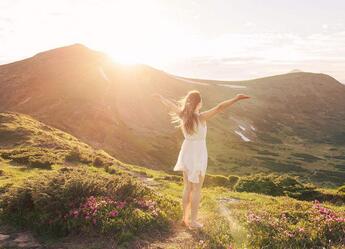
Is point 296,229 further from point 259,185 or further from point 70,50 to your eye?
point 70,50

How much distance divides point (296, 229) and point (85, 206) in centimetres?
590

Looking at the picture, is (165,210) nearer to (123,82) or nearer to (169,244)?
(169,244)

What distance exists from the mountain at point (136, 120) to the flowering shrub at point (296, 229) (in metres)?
45.6

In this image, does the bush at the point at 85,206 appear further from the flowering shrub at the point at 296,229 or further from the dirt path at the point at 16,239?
the flowering shrub at the point at 296,229

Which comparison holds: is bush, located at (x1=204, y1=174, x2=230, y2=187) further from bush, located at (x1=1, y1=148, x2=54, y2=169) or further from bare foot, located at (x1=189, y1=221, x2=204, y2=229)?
bare foot, located at (x1=189, y1=221, x2=204, y2=229)

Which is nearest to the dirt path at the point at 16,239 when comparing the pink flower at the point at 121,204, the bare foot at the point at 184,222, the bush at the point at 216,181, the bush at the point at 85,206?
the bush at the point at 85,206

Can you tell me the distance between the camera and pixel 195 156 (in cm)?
1104

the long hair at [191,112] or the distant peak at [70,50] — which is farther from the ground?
the distant peak at [70,50]

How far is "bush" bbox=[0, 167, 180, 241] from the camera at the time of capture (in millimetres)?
10664

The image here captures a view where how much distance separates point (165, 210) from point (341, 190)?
19217mm

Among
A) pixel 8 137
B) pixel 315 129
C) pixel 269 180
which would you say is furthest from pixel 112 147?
pixel 315 129

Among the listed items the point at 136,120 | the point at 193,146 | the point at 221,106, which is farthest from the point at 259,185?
the point at 136,120

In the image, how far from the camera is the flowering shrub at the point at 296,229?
10.4m

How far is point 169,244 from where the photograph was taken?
397 inches
